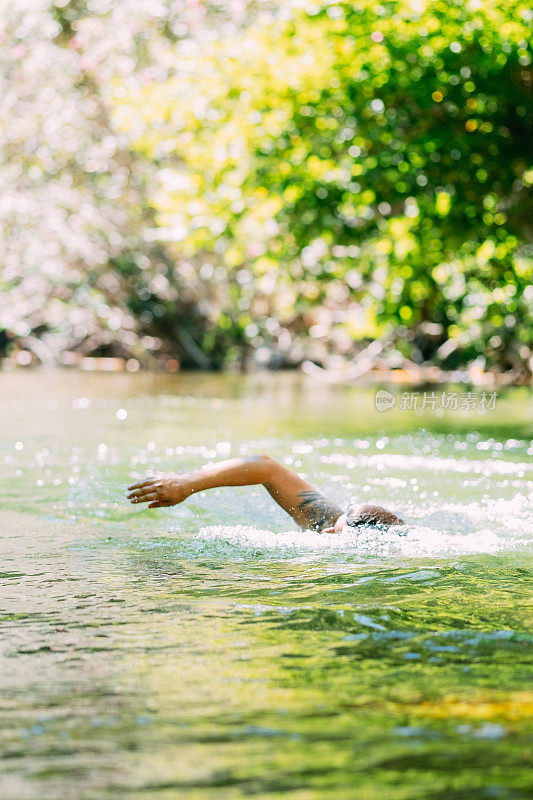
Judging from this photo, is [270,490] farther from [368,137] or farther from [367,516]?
[368,137]

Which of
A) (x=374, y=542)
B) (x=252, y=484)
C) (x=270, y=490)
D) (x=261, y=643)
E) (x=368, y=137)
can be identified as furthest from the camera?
(x=368, y=137)

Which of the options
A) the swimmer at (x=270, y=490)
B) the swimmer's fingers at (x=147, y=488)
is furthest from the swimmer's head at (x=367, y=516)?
the swimmer's fingers at (x=147, y=488)

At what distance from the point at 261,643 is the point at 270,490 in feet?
8.38

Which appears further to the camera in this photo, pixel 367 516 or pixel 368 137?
pixel 368 137

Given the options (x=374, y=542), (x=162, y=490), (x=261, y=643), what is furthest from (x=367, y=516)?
(x=261, y=643)

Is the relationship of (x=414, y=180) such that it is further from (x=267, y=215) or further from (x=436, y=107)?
(x=267, y=215)

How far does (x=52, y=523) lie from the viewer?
7676 millimetres

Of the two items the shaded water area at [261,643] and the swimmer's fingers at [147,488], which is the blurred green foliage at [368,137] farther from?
the swimmer's fingers at [147,488]

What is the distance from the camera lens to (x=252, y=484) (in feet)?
22.7

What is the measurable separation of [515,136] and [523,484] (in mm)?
6455

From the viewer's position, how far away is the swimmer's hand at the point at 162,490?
6215 mm

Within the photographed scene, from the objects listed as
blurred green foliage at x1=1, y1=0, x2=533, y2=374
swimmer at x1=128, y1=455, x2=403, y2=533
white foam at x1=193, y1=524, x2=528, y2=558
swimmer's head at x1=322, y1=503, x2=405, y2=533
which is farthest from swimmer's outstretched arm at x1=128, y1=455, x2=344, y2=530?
blurred green foliage at x1=1, y1=0, x2=533, y2=374

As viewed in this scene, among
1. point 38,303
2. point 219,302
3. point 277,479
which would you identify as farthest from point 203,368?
point 277,479

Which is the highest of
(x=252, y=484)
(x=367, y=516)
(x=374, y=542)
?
(x=252, y=484)
